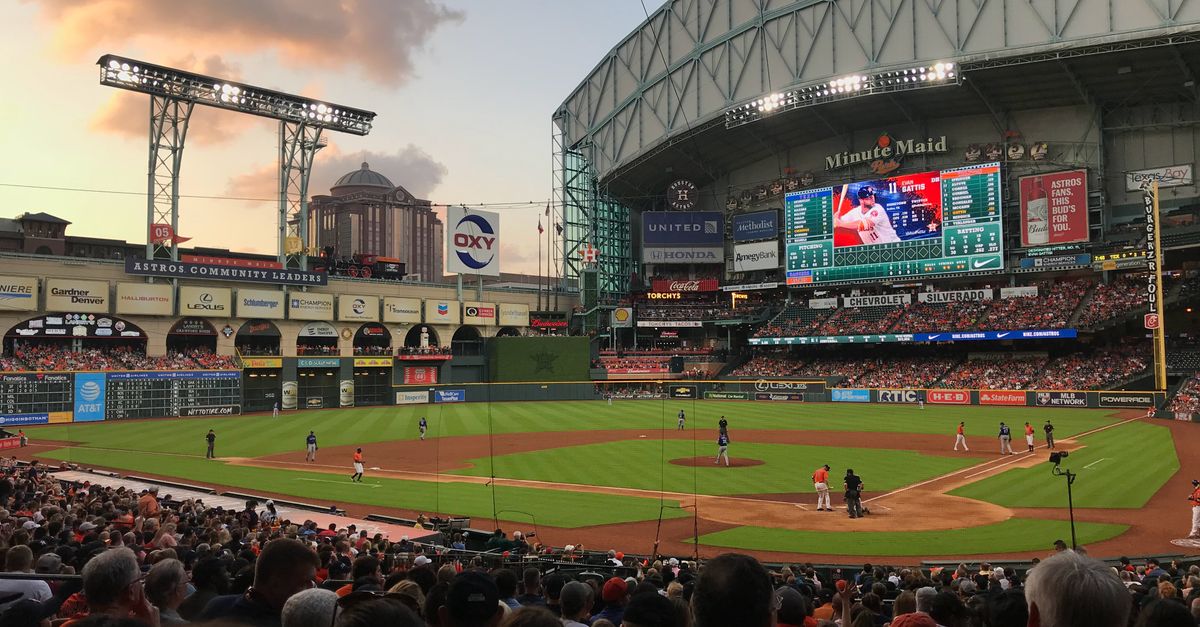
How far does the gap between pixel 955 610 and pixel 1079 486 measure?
79.9 feet

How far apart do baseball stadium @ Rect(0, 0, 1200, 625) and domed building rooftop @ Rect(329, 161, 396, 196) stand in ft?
221

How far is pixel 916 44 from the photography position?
62781 mm

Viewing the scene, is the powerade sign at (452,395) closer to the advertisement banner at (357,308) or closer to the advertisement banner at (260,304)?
the advertisement banner at (357,308)

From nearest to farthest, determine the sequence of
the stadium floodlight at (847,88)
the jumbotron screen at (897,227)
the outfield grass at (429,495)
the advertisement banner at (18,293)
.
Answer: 1. the outfield grass at (429,495)
2. the advertisement banner at (18,293)
3. the stadium floodlight at (847,88)
4. the jumbotron screen at (897,227)

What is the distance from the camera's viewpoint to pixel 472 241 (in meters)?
77.6

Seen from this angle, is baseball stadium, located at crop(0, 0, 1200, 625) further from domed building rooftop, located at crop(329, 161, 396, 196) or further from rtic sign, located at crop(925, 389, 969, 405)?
domed building rooftop, located at crop(329, 161, 396, 196)

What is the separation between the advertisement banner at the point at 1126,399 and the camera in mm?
50425

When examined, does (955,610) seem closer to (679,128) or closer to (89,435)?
(89,435)

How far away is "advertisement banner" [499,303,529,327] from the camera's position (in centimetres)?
8319

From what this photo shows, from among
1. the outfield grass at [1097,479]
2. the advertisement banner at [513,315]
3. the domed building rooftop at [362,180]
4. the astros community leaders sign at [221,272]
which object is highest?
the domed building rooftop at [362,180]

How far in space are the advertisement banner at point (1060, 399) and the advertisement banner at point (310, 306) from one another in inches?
2256

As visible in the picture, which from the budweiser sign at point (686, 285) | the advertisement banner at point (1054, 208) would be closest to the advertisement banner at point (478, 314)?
the budweiser sign at point (686, 285)

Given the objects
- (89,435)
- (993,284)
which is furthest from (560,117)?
(89,435)

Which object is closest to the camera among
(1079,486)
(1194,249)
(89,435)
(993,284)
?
(1079,486)
